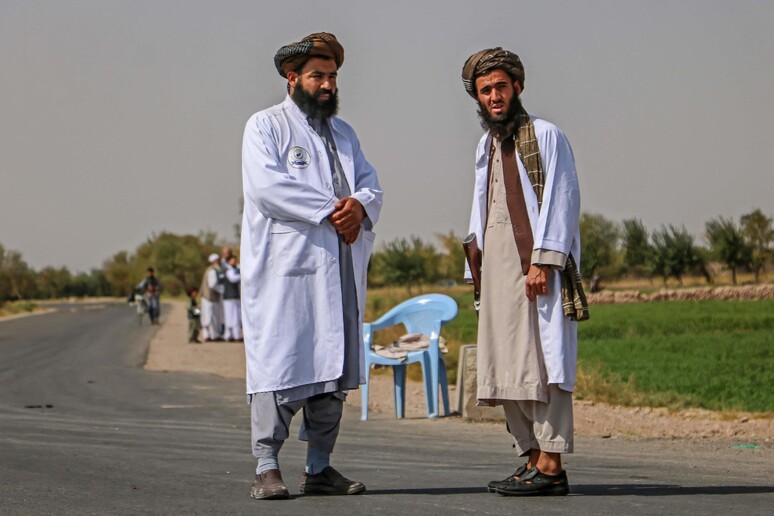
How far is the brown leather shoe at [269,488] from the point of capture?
628cm


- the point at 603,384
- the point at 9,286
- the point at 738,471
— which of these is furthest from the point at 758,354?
the point at 9,286

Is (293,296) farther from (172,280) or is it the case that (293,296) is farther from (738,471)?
(172,280)

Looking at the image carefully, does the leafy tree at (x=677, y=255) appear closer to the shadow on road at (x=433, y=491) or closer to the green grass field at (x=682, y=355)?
the green grass field at (x=682, y=355)

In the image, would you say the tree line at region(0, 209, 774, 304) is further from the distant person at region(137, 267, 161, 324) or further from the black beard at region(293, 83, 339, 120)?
the black beard at region(293, 83, 339, 120)

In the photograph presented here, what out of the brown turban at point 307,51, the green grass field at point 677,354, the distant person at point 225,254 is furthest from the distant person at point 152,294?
the brown turban at point 307,51

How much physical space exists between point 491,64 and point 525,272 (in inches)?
40.6

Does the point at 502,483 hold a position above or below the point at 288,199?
below

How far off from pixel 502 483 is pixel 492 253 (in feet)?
3.71

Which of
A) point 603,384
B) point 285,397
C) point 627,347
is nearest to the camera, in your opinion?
point 285,397

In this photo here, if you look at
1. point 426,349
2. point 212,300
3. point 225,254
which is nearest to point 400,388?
point 426,349

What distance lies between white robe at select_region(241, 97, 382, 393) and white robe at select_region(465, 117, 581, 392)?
87cm

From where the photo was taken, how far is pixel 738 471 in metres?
7.96

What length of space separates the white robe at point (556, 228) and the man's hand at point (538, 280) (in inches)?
1.5

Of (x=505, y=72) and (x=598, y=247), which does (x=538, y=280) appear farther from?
(x=598, y=247)
